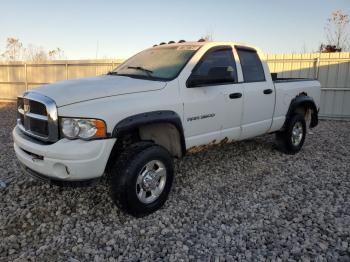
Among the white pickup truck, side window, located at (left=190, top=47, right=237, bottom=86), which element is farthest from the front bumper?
side window, located at (left=190, top=47, right=237, bottom=86)

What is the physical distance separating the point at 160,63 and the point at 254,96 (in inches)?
61.7

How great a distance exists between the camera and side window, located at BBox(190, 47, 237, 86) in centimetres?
402

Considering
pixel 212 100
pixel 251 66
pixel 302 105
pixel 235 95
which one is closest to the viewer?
pixel 212 100

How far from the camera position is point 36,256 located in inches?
115

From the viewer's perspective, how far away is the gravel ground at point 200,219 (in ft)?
9.89

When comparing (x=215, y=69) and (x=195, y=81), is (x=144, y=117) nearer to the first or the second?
(x=195, y=81)

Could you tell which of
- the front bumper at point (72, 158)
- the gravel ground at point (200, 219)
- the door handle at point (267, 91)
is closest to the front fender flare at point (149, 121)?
the front bumper at point (72, 158)

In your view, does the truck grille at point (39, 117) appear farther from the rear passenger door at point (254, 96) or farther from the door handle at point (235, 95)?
the rear passenger door at point (254, 96)

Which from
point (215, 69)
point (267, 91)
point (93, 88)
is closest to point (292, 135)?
point (267, 91)

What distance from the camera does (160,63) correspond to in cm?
427

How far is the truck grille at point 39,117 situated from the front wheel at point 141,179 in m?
0.73

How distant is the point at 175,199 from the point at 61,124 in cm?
173

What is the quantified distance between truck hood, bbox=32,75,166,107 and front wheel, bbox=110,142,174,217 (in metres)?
0.63

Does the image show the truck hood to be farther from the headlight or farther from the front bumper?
the front bumper
